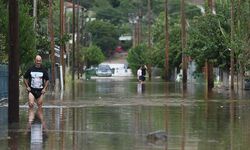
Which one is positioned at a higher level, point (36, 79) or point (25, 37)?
point (25, 37)

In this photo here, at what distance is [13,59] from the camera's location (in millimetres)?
17422

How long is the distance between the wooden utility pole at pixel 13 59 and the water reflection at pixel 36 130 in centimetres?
55

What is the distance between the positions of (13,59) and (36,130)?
2.16m

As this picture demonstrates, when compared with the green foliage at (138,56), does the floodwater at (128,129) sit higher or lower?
lower

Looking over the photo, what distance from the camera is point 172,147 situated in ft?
43.2

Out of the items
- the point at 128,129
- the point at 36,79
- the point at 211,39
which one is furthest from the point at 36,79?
the point at 211,39

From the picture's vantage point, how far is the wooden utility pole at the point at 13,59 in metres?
17.3

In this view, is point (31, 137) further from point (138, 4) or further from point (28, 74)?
point (138, 4)

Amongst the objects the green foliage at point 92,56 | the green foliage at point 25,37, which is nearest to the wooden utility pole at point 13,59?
the green foliage at point 25,37

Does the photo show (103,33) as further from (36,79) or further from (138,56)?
(36,79)

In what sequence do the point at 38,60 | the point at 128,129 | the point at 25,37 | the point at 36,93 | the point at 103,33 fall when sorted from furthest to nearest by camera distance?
1. the point at 103,33
2. the point at 25,37
3. the point at 36,93
4. the point at 38,60
5. the point at 128,129

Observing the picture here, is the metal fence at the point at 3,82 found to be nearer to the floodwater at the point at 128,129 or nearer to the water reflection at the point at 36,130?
the floodwater at the point at 128,129

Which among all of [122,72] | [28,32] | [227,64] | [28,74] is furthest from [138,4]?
[28,74]

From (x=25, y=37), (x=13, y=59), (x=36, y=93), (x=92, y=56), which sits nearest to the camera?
(x=13, y=59)
